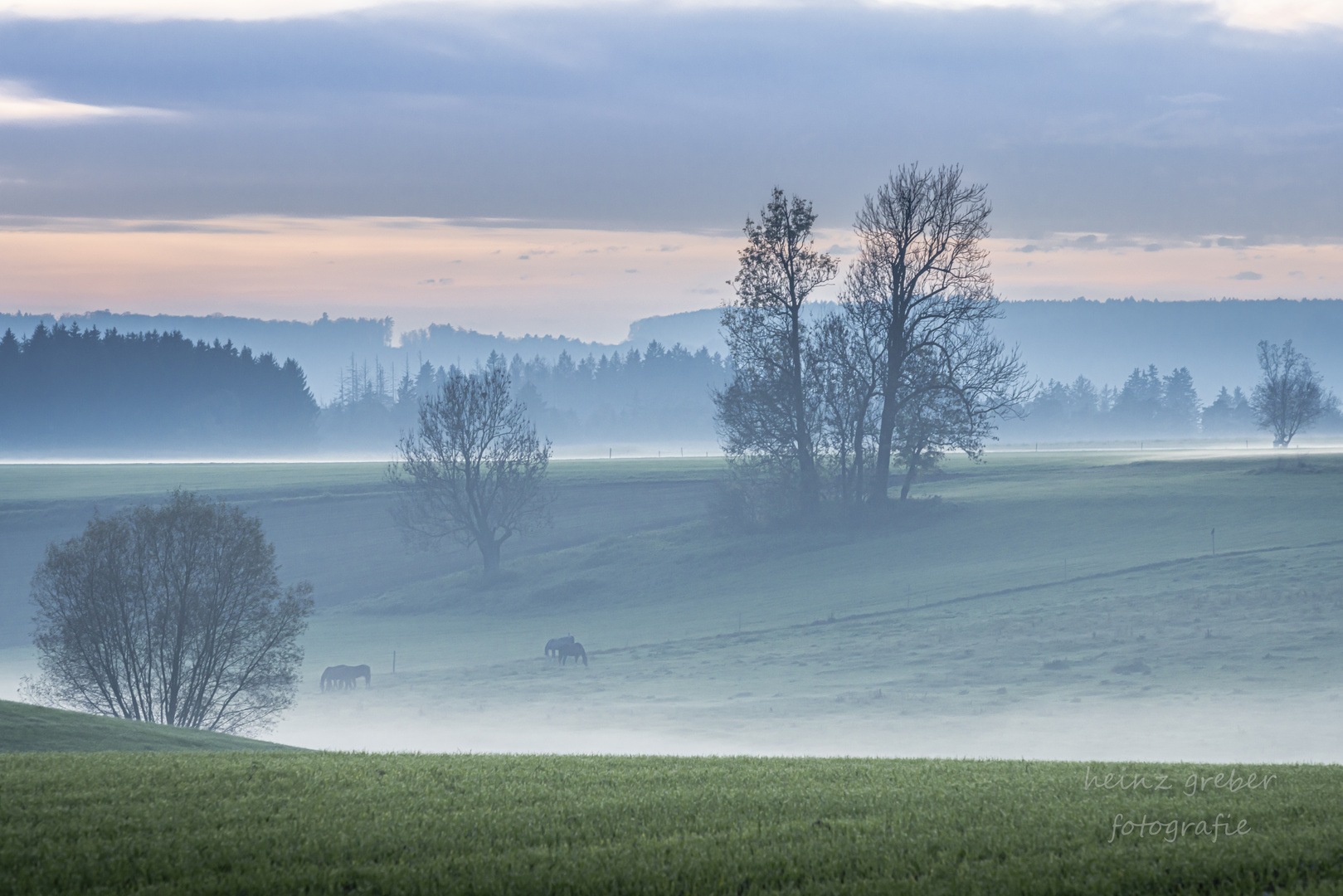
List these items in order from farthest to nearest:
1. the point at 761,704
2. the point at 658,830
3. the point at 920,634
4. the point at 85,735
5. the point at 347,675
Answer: the point at 347,675, the point at 920,634, the point at 761,704, the point at 85,735, the point at 658,830

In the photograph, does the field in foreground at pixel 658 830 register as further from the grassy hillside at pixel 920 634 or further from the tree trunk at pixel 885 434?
the tree trunk at pixel 885 434

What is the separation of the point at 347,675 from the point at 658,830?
150 feet

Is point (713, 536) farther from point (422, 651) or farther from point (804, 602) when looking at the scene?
point (422, 651)

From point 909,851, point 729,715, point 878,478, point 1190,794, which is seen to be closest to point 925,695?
point 729,715

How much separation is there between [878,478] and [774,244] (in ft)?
54.1

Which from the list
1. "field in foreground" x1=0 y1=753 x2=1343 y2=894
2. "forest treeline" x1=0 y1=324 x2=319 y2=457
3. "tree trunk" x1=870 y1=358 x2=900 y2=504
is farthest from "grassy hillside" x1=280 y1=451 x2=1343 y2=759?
"forest treeline" x1=0 y1=324 x2=319 y2=457

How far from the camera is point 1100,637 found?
4662 cm

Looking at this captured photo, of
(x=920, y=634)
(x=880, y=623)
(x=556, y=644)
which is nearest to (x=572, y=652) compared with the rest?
(x=556, y=644)

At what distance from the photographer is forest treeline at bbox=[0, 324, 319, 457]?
17788 centimetres

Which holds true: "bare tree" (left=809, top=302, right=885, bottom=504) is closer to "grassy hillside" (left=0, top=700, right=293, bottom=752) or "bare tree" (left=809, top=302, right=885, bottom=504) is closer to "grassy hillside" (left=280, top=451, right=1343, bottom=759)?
"grassy hillside" (left=280, top=451, right=1343, bottom=759)

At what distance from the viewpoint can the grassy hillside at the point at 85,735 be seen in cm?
1948

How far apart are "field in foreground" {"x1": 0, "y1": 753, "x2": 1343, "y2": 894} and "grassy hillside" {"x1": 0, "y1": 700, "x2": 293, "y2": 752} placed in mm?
7537

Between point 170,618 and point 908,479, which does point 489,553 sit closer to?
point 170,618

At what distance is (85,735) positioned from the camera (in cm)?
2056
